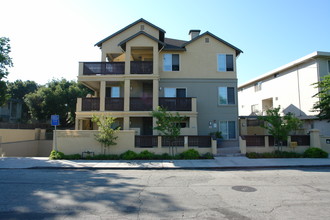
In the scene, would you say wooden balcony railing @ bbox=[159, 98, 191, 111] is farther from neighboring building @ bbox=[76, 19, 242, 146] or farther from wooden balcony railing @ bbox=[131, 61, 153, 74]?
wooden balcony railing @ bbox=[131, 61, 153, 74]

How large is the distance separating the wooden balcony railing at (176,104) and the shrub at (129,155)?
519cm

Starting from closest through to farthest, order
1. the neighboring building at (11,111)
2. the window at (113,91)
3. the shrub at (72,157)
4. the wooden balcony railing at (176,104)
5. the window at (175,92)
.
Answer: the shrub at (72,157) < the wooden balcony railing at (176,104) < the window at (175,92) < the window at (113,91) < the neighboring building at (11,111)

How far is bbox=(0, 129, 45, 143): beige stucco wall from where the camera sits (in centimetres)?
1920

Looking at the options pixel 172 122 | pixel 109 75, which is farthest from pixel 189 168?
pixel 109 75

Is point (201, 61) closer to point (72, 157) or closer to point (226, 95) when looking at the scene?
point (226, 95)

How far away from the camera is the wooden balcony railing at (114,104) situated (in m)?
18.0

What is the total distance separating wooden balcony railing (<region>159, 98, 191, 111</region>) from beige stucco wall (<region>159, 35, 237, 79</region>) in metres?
3.05

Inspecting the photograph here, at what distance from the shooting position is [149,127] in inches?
761

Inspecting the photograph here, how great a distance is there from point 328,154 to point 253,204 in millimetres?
13621

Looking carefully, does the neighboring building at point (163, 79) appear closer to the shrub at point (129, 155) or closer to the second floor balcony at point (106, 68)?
the second floor balcony at point (106, 68)

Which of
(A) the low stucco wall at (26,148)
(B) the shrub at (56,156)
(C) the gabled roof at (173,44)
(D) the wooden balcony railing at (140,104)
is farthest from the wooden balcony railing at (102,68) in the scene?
(A) the low stucco wall at (26,148)

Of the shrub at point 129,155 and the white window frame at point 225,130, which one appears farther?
the white window frame at point 225,130

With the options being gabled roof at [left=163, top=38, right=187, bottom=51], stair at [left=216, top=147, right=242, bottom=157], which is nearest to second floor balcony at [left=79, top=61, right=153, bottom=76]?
gabled roof at [left=163, top=38, right=187, bottom=51]

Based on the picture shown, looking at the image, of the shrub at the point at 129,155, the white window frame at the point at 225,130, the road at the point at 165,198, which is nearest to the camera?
the road at the point at 165,198
